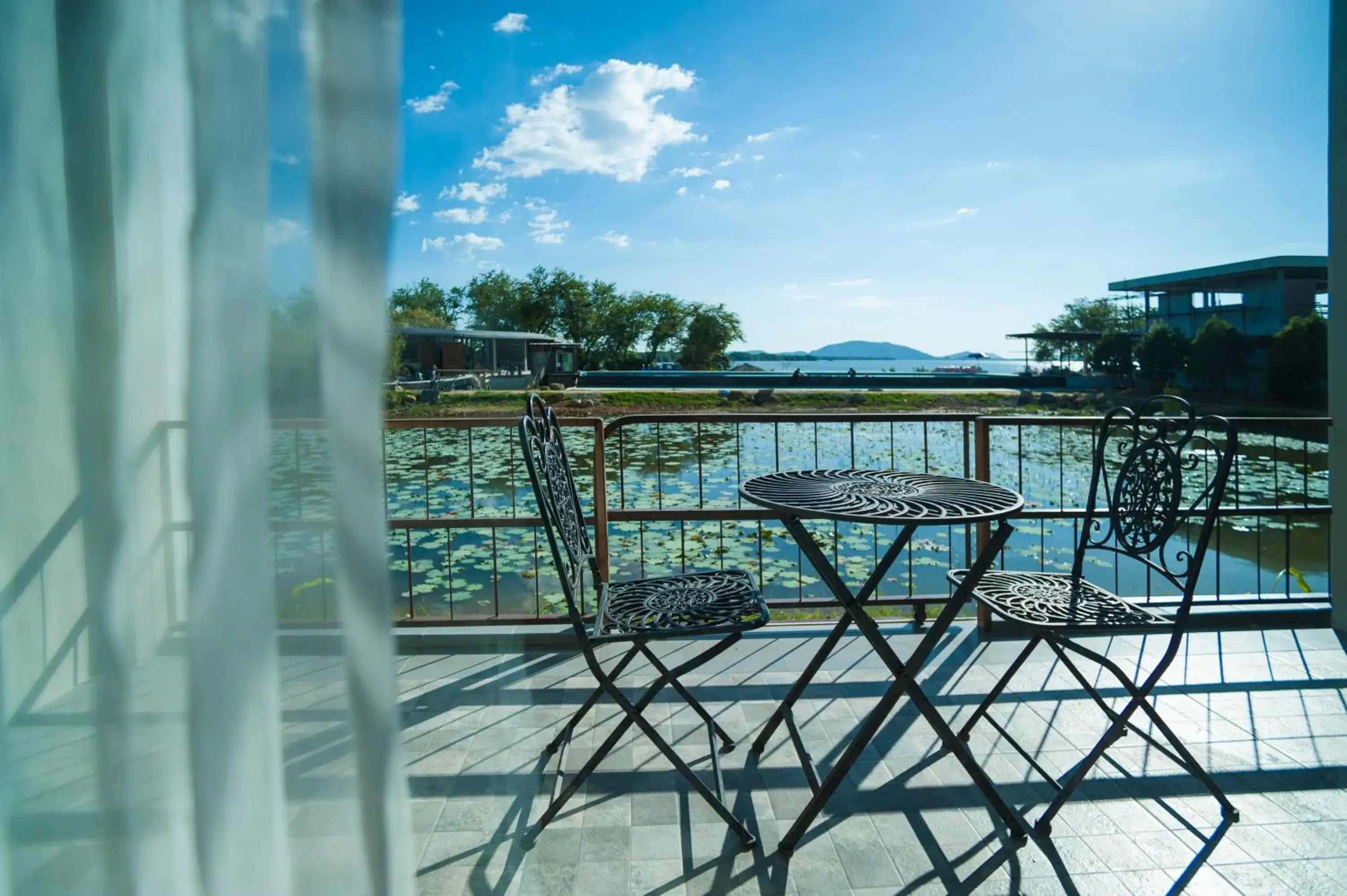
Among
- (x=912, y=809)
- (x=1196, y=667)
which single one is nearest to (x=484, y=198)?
(x=912, y=809)

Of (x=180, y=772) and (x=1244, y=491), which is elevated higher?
(x=180, y=772)

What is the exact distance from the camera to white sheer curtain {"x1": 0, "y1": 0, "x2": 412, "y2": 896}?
58 centimetres

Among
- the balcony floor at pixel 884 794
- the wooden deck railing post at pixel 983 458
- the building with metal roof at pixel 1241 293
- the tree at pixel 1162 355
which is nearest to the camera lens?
the balcony floor at pixel 884 794

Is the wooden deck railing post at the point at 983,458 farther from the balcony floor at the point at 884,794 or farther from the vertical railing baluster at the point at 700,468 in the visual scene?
the vertical railing baluster at the point at 700,468

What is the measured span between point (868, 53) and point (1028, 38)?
837 millimetres

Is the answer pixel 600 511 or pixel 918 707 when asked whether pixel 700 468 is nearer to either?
pixel 600 511

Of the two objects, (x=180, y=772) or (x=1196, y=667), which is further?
(x=1196, y=667)

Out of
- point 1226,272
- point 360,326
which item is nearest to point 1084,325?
point 1226,272

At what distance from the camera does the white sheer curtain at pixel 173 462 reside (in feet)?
1.91

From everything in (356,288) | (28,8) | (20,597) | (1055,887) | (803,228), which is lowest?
(1055,887)

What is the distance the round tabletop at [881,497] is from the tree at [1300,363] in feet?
7.16

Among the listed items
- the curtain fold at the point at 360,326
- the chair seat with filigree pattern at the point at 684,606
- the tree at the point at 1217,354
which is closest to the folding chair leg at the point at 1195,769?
the chair seat with filigree pattern at the point at 684,606

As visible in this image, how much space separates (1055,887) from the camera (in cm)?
154

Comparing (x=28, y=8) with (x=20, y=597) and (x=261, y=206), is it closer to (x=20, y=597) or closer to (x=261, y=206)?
(x=261, y=206)
